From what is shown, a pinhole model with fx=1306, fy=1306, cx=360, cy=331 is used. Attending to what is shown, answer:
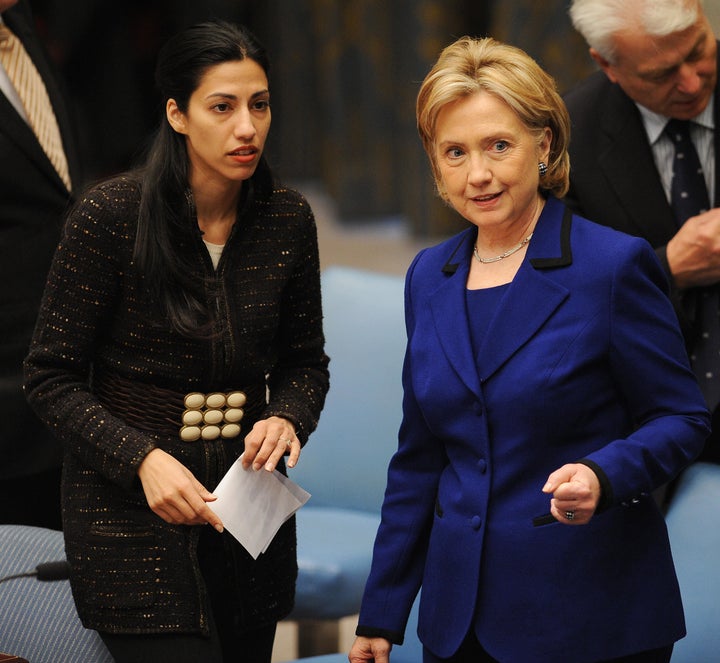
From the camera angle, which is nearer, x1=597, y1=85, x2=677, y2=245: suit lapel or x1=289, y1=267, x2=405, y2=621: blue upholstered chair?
x1=597, y1=85, x2=677, y2=245: suit lapel

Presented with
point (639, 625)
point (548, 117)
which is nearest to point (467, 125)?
point (548, 117)

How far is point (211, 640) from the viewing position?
6.91ft

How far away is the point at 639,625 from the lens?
1831 mm

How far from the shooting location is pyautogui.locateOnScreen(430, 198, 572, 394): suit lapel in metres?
1.86

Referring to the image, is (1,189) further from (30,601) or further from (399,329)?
(399,329)

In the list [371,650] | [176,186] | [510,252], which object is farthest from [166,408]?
[510,252]

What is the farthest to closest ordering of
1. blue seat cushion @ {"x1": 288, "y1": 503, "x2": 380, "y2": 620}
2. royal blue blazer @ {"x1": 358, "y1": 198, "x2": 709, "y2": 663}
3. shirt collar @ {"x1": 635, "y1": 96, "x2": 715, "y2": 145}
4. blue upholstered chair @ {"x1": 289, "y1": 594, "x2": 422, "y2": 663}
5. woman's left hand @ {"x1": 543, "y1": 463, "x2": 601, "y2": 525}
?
1. blue seat cushion @ {"x1": 288, "y1": 503, "x2": 380, "y2": 620}
2. shirt collar @ {"x1": 635, "y1": 96, "x2": 715, "y2": 145}
3. blue upholstered chair @ {"x1": 289, "y1": 594, "x2": 422, "y2": 663}
4. royal blue blazer @ {"x1": 358, "y1": 198, "x2": 709, "y2": 663}
5. woman's left hand @ {"x1": 543, "y1": 463, "x2": 601, "y2": 525}

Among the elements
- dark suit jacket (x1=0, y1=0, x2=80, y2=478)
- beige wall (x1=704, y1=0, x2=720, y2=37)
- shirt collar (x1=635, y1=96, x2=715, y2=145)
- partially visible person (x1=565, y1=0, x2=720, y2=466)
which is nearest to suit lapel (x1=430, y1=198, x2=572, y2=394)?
partially visible person (x1=565, y1=0, x2=720, y2=466)

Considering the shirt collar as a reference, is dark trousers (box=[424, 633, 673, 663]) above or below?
below

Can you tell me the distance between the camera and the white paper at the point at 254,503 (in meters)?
2.10

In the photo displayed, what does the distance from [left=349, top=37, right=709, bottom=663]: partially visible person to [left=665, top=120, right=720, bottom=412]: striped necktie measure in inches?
33.3

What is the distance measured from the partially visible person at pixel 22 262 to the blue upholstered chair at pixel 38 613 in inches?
11.2

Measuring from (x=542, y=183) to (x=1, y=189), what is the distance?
1.30 m

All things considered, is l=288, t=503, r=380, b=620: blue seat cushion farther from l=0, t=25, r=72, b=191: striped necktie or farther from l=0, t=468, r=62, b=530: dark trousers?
l=0, t=25, r=72, b=191: striped necktie
